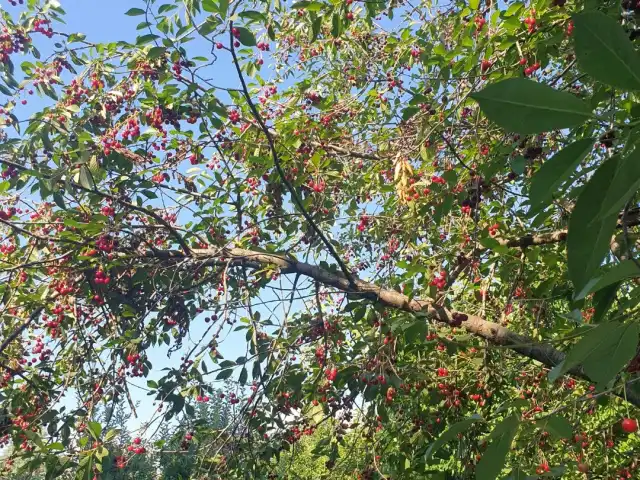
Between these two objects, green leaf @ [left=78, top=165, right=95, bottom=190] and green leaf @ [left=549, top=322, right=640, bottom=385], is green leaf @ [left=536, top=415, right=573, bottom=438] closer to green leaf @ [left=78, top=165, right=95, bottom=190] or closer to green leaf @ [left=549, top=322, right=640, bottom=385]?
green leaf @ [left=549, top=322, right=640, bottom=385]

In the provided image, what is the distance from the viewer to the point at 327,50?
13.4ft

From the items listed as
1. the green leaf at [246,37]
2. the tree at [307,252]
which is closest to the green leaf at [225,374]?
the tree at [307,252]

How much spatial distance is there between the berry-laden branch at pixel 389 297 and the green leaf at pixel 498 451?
1.72 m

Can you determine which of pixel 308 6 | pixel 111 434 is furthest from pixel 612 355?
pixel 308 6

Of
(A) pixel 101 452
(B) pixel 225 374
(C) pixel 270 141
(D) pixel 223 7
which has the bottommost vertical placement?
(A) pixel 101 452

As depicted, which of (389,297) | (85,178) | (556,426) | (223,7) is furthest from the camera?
(389,297)

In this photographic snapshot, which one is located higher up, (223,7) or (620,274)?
(223,7)

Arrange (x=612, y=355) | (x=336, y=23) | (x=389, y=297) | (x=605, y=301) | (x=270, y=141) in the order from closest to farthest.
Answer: (x=612, y=355) → (x=605, y=301) → (x=270, y=141) → (x=336, y=23) → (x=389, y=297)

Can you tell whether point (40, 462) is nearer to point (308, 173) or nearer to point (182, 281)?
point (182, 281)

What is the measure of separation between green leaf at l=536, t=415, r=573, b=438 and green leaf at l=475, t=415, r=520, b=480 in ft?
0.36

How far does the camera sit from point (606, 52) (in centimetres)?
46

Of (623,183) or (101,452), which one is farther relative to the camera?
(101,452)

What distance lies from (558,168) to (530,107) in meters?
0.08

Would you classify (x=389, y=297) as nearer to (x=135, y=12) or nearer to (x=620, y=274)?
(x=135, y=12)
